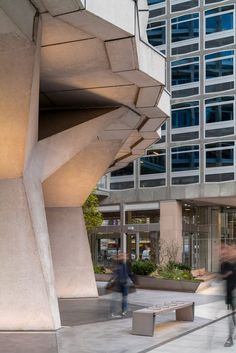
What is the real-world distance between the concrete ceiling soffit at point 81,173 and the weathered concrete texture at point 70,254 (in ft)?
1.47

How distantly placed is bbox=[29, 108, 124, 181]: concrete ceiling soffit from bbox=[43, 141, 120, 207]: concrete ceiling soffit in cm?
409

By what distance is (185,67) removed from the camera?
4431 cm

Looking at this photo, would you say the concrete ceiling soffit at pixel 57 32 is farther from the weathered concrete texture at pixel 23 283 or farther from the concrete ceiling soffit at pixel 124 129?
the concrete ceiling soffit at pixel 124 129

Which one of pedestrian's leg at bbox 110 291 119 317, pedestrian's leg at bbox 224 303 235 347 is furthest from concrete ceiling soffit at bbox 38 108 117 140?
pedestrian's leg at bbox 224 303 235 347

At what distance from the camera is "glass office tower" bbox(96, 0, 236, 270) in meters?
42.4

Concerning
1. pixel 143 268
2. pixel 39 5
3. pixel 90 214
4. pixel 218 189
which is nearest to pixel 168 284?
pixel 143 268

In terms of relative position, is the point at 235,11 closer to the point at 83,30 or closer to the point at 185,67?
the point at 185,67

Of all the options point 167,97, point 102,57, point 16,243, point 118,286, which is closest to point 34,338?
point 16,243

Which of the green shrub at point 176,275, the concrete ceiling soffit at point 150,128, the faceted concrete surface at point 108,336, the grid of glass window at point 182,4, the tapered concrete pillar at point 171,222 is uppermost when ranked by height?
the grid of glass window at point 182,4

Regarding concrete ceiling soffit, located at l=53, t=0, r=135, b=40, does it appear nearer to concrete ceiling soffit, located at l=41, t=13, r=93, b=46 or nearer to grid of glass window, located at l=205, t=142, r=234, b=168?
concrete ceiling soffit, located at l=41, t=13, r=93, b=46

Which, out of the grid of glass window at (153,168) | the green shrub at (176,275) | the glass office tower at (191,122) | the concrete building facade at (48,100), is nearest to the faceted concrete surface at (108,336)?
the concrete building facade at (48,100)

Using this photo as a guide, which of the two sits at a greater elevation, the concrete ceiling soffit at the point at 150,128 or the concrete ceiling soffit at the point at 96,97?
the concrete ceiling soffit at the point at 96,97

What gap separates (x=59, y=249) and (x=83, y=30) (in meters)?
11.1

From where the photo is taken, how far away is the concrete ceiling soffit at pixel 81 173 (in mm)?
20406
